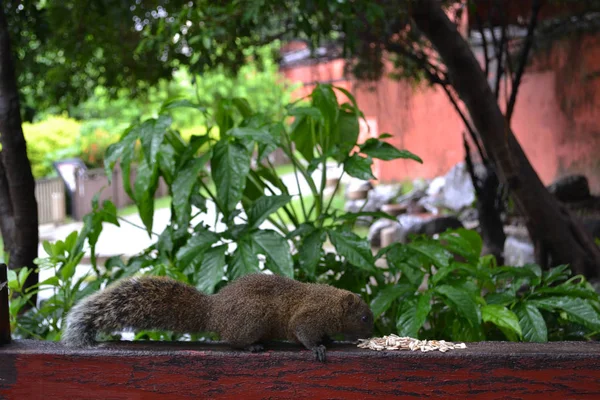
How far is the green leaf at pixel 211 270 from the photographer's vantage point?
2.55 metres

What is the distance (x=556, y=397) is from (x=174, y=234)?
168 cm

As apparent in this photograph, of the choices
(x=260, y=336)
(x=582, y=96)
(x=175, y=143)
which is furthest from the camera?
(x=582, y=96)

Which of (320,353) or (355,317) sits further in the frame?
(355,317)

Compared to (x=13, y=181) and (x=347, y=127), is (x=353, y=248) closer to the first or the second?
(x=347, y=127)

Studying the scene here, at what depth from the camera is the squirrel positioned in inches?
76.3

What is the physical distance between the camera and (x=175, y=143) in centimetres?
305

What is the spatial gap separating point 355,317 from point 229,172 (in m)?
0.93

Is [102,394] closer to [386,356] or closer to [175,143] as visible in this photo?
[386,356]

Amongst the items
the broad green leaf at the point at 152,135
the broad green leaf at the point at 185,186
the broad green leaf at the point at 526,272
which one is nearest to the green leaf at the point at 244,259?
the broad green leaf at the point at 185,186

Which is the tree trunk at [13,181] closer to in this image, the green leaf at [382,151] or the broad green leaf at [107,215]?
the broad green leaf at [107,215]

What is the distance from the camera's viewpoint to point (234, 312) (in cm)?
198

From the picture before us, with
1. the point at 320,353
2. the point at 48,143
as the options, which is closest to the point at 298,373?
the point at 320,353

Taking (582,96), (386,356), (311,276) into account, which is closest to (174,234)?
(311,276)

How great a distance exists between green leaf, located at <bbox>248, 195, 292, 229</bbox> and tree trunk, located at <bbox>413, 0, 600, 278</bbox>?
1444 mm
